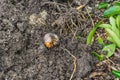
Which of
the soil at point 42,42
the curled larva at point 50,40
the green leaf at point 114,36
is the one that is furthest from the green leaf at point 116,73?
the curled larva at point 50,40

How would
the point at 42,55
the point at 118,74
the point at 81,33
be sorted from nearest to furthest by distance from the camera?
the point at 118,74
the point at 42,55
the point at 81,33

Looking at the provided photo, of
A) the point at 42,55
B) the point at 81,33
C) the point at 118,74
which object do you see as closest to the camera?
the point at 118,74

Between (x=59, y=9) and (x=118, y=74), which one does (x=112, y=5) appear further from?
(x=118, y=74)

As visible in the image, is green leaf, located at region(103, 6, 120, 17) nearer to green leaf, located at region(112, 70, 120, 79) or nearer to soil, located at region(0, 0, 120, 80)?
soil, located at region(0, 0, 120, 80)

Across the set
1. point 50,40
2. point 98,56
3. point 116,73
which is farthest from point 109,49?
point 50,40

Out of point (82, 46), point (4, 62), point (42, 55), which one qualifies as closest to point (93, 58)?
point (82, 46)

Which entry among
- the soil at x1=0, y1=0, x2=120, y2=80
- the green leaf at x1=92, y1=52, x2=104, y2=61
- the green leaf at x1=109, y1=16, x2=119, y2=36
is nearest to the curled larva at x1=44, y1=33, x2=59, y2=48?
the soil at x1=0, y1=0, x2=120, y2=80

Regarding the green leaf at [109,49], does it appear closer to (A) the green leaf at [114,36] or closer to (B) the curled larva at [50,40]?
(A) the green leaf at [114,36]
